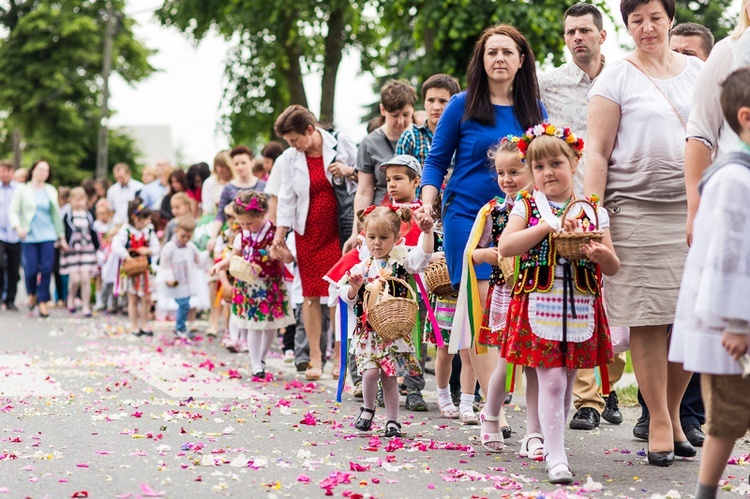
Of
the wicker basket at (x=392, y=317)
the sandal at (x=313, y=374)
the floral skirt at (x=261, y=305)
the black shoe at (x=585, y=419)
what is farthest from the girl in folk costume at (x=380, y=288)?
the floral skirt at (x=261, y=305)

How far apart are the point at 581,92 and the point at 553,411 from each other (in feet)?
9.40

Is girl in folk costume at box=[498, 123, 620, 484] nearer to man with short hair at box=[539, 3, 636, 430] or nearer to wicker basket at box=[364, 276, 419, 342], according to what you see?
wicker basket at box=[364, 276, 419, 342]

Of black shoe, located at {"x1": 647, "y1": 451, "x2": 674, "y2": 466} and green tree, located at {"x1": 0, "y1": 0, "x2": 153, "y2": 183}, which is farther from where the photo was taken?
green tree, located at {"x1": 0, "y1": 0, "x2": 153, "y2": 183}

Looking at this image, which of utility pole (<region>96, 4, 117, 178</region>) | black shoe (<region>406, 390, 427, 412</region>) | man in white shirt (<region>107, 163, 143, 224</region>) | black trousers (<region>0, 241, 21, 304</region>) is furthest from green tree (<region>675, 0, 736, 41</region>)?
black shoe (<region>406, 390, 427, 412</region>)

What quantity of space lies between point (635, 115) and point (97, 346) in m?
7.93

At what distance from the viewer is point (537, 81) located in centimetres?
735

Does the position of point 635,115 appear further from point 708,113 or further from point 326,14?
point 326,14

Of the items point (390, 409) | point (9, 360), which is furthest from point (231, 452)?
point (9, 360)

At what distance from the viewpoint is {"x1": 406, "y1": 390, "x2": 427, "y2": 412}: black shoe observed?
26.5ft

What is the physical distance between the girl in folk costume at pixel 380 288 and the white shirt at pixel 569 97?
1.29 metres

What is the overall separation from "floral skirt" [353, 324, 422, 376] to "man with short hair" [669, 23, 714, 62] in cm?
255

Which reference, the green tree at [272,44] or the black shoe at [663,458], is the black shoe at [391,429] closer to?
the black shoe at [663,458]

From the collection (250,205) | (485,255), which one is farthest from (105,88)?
(485,255)

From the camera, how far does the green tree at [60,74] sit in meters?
47.9
